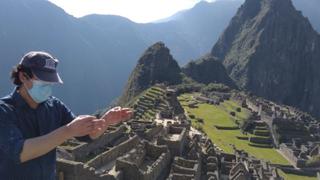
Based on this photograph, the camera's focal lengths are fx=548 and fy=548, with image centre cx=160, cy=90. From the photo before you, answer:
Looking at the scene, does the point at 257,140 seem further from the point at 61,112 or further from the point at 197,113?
the point at 61,112

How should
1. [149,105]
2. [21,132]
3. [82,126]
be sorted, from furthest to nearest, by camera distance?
[149,105]
[21,132]
[82,126]

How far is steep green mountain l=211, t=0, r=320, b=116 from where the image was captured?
168 m

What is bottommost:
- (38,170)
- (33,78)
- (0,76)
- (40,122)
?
(0,76)

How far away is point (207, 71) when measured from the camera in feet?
466

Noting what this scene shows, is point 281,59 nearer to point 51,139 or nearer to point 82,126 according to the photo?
point 82,126

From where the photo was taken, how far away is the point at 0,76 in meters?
157

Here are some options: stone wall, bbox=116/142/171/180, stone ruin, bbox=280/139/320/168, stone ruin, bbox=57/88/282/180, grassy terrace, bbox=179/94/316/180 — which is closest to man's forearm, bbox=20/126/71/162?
stone ruin, bbox=57/88/282/180

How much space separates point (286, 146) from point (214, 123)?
36.5ft

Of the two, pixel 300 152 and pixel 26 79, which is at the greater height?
pixel 26 79

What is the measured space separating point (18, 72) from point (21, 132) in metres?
0.57

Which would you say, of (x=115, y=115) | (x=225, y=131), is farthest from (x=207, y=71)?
(x=115, y=115)

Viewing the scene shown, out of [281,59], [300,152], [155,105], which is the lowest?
[300,152]

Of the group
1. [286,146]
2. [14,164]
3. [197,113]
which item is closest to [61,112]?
[14,164]

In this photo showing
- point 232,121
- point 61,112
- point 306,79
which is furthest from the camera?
point 306,79
